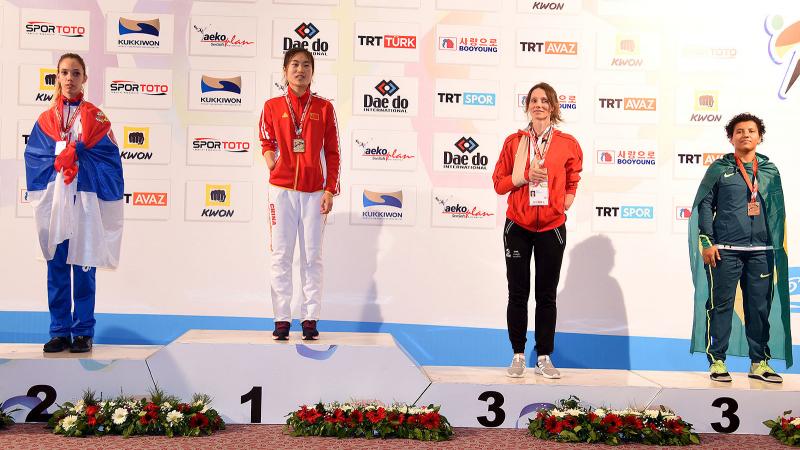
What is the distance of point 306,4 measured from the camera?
519 centimetres

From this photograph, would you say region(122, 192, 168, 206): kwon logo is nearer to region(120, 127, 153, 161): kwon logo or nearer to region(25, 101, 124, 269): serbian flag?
region(120, 127, 153, 161): kwon logo

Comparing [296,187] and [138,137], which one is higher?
[138,137]

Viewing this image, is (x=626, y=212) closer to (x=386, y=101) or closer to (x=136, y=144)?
(x=386, y=101)

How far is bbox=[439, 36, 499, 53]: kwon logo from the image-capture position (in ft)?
17.2

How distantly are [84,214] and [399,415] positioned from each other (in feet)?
6.43

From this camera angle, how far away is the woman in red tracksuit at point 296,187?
13.4ft

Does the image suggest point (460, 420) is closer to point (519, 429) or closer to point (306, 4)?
point (519, 429)

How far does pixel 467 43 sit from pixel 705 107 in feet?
5.61

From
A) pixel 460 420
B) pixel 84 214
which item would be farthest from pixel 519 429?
pixel 84 214

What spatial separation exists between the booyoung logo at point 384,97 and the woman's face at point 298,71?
1.07 metres

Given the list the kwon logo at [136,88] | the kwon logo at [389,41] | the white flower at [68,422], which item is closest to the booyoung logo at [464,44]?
the kwon logo at [389,41]

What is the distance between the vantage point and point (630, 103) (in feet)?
17.4

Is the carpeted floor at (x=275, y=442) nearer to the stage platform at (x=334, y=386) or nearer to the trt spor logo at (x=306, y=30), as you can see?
the stage platform at (x=334, y=386)

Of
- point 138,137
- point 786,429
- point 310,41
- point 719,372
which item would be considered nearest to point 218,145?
point 138,137
